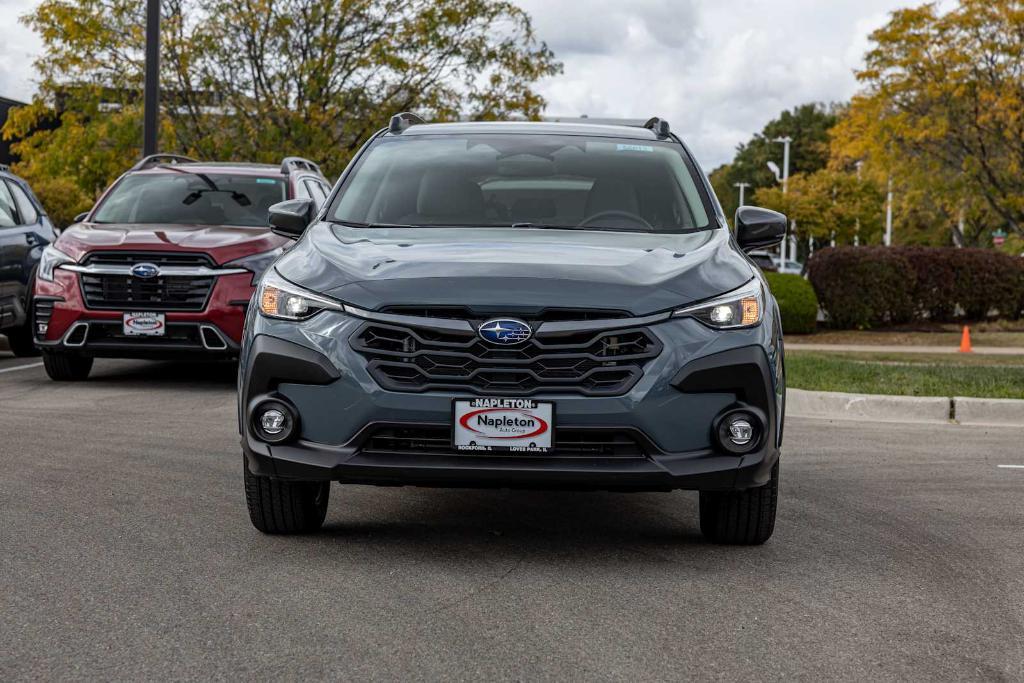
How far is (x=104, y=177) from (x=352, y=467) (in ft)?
64.8

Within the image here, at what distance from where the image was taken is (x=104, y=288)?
11.1m

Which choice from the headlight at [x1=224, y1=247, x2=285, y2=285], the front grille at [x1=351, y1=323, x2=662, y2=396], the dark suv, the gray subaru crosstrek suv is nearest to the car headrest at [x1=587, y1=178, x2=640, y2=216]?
the gray subaru crosstrek suv

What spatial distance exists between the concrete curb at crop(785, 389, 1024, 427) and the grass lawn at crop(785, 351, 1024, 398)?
365 mm

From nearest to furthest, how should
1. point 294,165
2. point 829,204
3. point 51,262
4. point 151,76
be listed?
point 51,262
point 294,165
point 151,76
point 829,204

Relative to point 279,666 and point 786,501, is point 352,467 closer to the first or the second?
point 279,666

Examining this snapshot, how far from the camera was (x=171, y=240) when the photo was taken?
443 inches

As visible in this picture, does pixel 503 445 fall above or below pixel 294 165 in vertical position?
below

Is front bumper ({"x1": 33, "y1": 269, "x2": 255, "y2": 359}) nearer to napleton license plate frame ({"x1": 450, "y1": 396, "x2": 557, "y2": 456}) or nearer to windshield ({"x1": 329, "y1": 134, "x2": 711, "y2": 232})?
windshield ({"x1": 329, "y1": 134, "x2": 711, "y2": 232})

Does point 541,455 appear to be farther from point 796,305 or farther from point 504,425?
point 796,305

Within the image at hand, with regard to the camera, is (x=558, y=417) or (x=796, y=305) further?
(x=796, y=305)

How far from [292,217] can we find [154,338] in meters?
4.87

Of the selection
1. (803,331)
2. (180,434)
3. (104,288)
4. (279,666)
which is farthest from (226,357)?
(803,331)

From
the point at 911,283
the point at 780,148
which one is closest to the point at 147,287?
the point at 911,283

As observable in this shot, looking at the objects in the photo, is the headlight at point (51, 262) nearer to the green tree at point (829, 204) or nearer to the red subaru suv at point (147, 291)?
the red subaru suv at point (147, 291)
